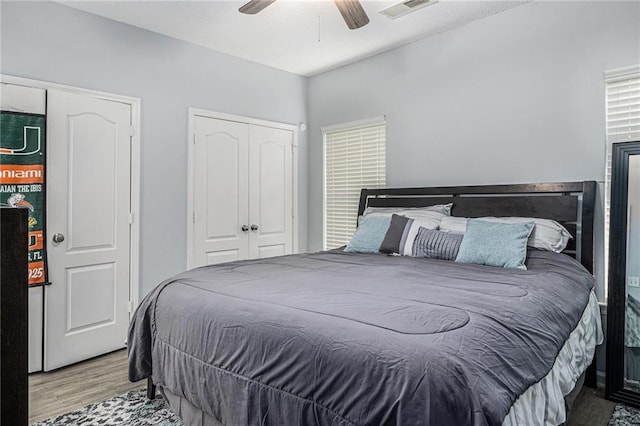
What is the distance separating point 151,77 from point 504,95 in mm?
3004

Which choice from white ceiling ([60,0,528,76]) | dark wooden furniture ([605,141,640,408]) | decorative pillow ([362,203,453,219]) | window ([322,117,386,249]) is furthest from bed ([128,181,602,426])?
white ceiling ([60,0,528,76])

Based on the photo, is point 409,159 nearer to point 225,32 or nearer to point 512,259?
point 512,259

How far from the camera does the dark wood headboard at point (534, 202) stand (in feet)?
9.31

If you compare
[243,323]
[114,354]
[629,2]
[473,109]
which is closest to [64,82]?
[114,354]

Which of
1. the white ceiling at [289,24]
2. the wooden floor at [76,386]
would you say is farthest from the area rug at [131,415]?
the white ceiling at [289,24]

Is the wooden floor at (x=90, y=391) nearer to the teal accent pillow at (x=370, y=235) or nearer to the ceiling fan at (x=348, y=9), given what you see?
the teal accent pillow at (x=370, y=235)

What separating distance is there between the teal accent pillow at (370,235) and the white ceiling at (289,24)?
166cm

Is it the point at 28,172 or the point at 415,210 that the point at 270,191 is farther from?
the point at 28,172

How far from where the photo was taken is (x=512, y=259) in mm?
2561

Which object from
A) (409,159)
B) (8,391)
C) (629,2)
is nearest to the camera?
(8,391)

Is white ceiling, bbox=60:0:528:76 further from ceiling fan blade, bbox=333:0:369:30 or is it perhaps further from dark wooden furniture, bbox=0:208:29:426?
dark wooden furniture, bbox=0:208:29:426

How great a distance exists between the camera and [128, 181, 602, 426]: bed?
4.00ft

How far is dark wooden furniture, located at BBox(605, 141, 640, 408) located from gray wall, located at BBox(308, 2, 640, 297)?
22 centimetres

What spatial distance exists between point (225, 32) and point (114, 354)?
290 centimetres
